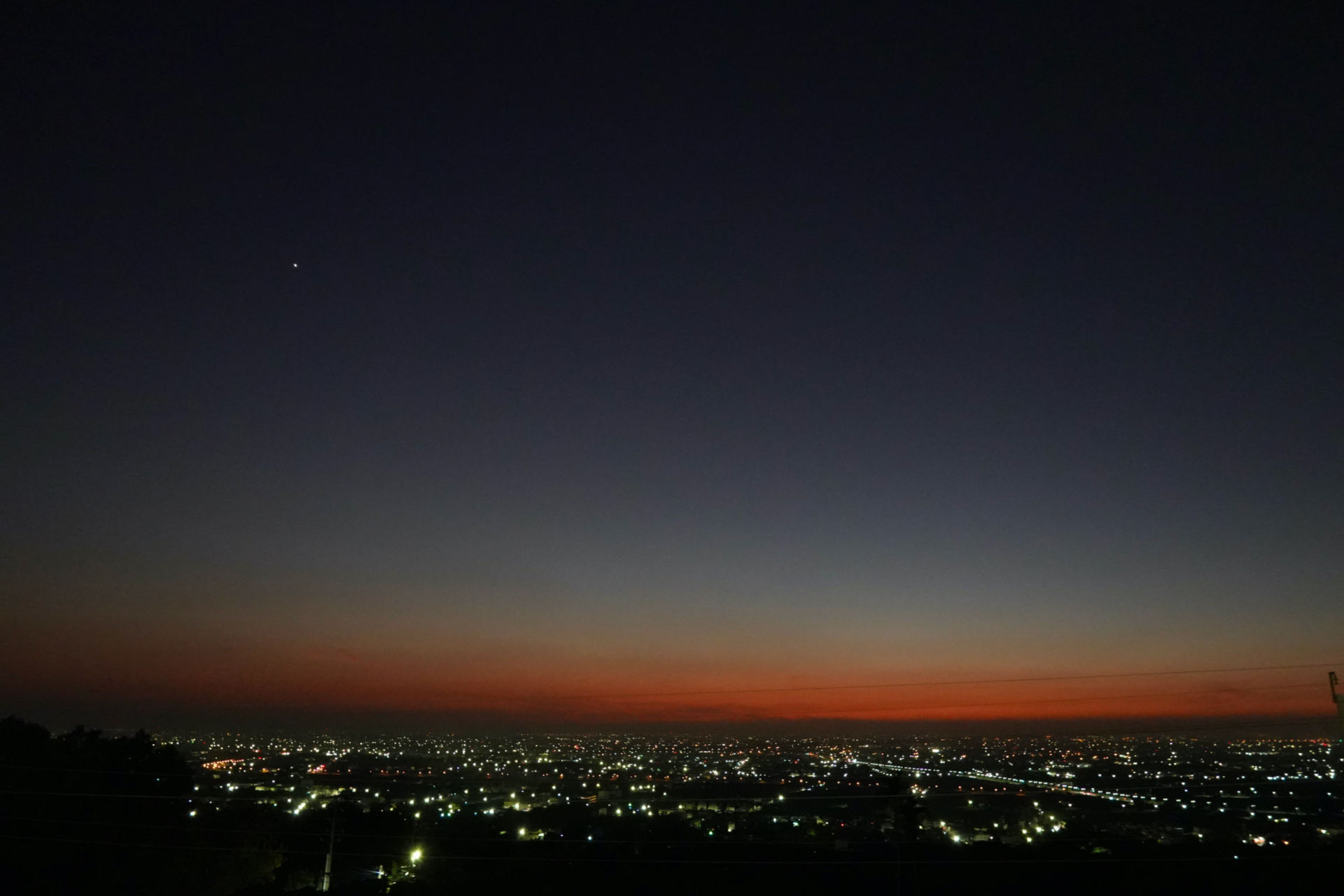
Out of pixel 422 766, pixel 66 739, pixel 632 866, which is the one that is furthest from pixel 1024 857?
pixel 66 739

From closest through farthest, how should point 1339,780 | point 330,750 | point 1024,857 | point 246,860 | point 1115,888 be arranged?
point 1339,780 → point 1115,888 → point 1024,857 → point 246,860 → point 330,750

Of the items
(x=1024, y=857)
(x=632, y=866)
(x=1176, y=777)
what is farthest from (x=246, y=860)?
(x=1176, y=777)

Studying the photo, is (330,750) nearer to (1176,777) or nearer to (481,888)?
(481,888)

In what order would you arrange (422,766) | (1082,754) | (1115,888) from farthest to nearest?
(1082,754) → (422,766) → (1115,888)

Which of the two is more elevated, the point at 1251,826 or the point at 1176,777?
the point at 1176,777

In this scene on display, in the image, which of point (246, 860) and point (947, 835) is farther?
point (947, 835)

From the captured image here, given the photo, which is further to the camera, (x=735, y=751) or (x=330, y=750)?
(x=330, y=750)

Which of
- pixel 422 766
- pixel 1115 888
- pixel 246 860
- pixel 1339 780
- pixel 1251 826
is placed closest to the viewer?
pixel 1339 780

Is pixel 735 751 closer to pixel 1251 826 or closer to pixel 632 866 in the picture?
pixel 632 866

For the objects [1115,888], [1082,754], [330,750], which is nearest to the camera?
[1115,888]

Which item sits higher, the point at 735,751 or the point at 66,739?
the point at 66,739
